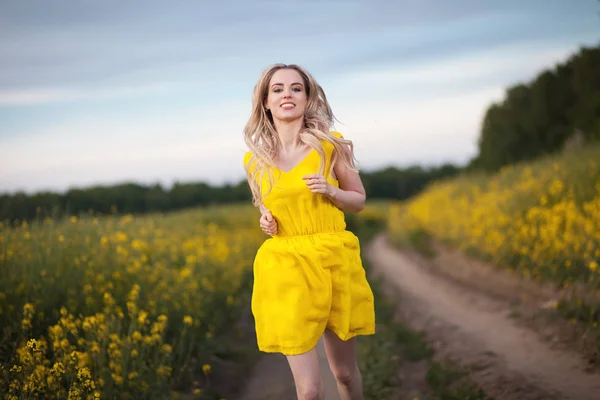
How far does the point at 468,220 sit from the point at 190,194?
11071mm

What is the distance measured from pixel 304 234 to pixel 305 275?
24cm

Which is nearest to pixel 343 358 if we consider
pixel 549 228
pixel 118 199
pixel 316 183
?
pixel 316 183

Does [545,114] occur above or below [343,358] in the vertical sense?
above

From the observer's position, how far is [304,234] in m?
3.09

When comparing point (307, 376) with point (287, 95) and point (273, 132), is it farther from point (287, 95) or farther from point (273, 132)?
point (287, 95)

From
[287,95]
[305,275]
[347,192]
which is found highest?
[287,95]

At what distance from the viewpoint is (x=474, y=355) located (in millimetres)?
5500

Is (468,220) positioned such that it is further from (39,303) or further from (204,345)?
(39,303)

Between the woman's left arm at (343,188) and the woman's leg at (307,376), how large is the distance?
86 centimetres

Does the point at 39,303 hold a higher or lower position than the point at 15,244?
lower

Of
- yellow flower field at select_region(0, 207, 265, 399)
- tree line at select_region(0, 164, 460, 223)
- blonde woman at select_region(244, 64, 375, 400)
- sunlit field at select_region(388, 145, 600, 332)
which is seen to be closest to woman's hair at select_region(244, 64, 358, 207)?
blonde woman at select_region(244, 64, 375, 400)

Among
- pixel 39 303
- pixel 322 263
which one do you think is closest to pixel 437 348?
pixel 322 263

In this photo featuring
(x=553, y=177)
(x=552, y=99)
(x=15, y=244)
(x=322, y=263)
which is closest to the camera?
(x=322, y=263)

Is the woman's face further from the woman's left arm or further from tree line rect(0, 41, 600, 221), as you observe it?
tree line rect(0, 41, 600, 221)
